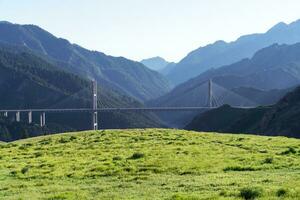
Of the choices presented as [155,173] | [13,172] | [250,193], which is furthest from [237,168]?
[13,172]

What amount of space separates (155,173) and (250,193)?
28.8 feet

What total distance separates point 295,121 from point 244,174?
78402mm

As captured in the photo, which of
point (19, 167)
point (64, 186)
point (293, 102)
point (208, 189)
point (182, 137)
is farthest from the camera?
point (293, 102)

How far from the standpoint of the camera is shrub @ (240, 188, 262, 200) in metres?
17.7

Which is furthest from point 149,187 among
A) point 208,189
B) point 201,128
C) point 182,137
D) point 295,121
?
point 201,128

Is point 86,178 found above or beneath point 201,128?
above

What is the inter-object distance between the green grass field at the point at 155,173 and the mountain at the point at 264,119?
199 feet

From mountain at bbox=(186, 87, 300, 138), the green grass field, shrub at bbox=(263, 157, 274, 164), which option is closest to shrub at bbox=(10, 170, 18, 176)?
the green grass field

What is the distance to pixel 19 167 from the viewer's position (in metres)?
31.4

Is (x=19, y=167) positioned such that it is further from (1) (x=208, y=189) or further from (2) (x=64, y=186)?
(1) (x=208, y=189)

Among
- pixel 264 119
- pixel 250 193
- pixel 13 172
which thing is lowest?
pixel 264 119

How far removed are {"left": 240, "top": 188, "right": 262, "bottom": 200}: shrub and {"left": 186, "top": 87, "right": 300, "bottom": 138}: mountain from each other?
249 ft

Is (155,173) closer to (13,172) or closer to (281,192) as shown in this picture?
(13,172)

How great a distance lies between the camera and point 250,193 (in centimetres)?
1783
